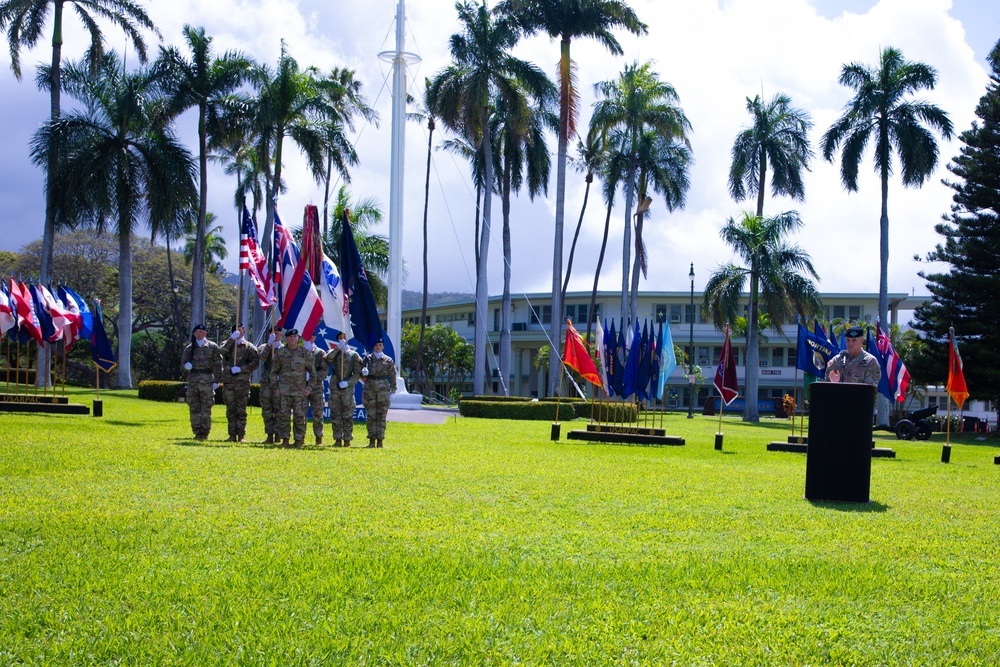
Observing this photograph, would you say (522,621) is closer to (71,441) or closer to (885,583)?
(885,583)

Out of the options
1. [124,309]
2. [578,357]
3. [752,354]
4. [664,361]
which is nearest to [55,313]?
[578,357]

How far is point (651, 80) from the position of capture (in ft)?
159

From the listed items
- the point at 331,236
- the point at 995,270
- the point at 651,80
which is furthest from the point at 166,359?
the point at 995,270

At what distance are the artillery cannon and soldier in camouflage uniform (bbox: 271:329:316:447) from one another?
2302cm

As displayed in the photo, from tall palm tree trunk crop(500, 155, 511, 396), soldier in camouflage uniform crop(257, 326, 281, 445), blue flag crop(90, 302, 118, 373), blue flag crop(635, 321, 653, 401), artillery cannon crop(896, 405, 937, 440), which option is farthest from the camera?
tall palm tree trunk crop(500, 155, 511, 396)

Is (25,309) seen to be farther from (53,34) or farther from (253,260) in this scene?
(53,34)

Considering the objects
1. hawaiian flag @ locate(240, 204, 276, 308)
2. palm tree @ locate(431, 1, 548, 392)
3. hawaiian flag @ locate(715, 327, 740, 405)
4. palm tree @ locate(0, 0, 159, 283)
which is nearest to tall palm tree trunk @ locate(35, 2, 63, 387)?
palm tree @ locate(0, 0, 159, 283)

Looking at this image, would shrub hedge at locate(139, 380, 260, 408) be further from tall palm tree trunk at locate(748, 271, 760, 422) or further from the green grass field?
tall palm tree trunk at locate(748, 271, 760, 422)

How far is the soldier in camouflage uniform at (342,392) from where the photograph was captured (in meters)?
15.8

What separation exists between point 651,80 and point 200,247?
23916 mm

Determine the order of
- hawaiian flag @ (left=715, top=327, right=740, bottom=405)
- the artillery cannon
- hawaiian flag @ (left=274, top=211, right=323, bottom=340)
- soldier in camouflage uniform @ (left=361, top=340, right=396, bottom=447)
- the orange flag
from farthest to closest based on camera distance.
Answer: the artillery cannon < hawaiian flag @ (left=715, top=327, right=740, bottom=405) < the orange flag < hawaiian flag @ (left=274, top=211, right=323, bottom=340) < soldier in camouflage uniform @ (left=361, top=340, right=396, bottom=447)

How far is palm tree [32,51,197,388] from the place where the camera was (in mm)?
37250

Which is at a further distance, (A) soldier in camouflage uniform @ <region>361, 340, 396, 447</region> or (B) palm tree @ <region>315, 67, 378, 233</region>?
(B) palm tree @ <region>315, 67, 378, 233</region>

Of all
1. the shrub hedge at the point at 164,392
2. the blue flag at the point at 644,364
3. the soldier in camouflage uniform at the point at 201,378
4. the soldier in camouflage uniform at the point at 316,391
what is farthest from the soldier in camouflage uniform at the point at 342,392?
the shrub hedge at the point at 164,392
